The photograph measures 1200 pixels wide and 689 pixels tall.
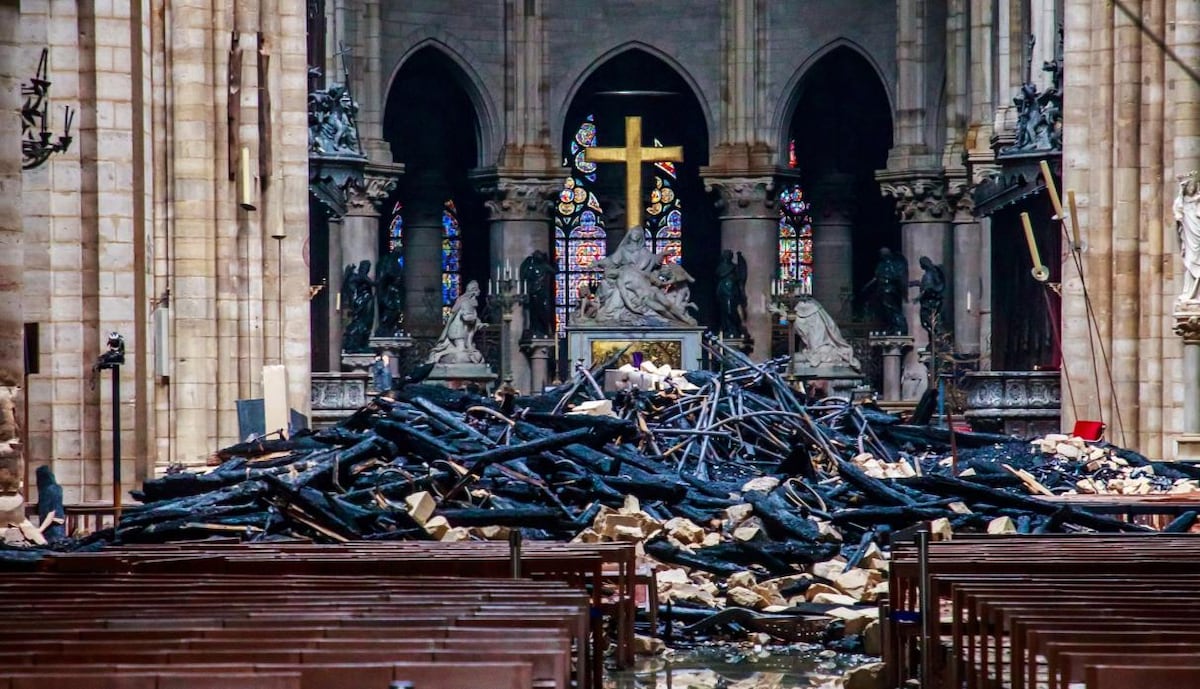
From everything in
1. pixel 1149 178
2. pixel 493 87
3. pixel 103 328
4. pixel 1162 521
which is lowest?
pixel 1162 521

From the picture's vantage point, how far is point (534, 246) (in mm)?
47656

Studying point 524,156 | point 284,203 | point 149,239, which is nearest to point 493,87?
point 524,156

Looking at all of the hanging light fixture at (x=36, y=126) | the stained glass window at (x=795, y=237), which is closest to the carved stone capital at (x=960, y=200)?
the stained glass window at (x=795, y=237)

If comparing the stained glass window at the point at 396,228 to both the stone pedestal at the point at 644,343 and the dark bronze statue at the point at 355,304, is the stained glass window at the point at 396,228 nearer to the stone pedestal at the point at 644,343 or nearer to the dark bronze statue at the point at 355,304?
the dark bronze statue at the point at 355,304

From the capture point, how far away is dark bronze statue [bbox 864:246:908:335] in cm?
4616

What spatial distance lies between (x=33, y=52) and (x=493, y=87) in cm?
2981

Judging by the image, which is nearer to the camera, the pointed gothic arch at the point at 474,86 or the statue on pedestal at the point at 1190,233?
the statue on pedestal at the point at 1190,233

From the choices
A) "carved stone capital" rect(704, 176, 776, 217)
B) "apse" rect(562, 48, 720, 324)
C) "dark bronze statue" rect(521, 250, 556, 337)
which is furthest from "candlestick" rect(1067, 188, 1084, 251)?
"apse" rect(562, 48, 720, 324)

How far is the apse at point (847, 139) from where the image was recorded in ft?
166

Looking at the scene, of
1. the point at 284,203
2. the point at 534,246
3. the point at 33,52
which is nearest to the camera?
the point at 33,52

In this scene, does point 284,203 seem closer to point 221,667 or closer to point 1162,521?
point 1162,521

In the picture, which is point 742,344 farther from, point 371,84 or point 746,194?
point 371,84

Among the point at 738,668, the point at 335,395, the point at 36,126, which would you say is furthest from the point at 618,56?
the point at 738,668

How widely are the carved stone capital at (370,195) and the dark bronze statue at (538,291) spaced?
3.90m
